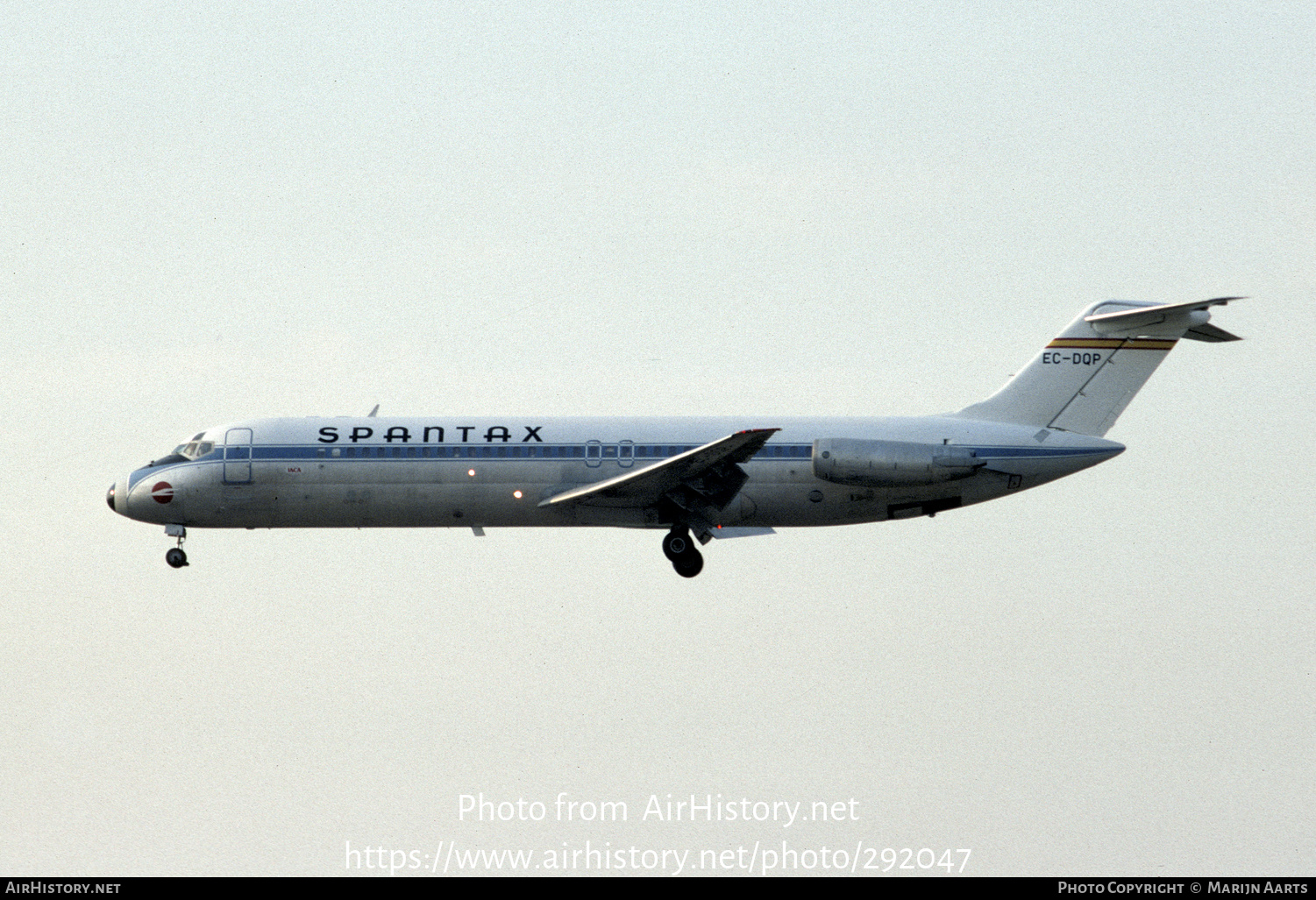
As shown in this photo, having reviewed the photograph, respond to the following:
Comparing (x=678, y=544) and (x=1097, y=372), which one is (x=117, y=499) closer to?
(x=678, y=544)

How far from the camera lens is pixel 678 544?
34.1m

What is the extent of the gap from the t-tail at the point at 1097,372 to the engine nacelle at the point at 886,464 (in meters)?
2.33

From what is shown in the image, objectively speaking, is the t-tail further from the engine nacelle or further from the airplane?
the engine nacelle

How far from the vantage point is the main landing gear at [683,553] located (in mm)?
34125

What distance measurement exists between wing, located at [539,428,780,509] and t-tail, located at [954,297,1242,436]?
5731 millimetres

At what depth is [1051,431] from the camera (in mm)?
34469

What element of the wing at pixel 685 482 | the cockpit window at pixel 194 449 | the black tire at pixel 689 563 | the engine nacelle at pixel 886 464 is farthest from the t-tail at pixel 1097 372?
the cockpit window at pixel 194 449

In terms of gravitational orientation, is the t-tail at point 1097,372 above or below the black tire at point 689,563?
above

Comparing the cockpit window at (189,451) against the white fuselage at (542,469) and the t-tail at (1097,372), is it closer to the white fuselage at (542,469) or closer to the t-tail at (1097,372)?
the white fuselage at (542,469)

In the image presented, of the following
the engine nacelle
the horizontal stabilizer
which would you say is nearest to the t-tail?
the horizontal stabilizer

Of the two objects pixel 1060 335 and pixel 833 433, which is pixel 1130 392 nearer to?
pixel 1060 335

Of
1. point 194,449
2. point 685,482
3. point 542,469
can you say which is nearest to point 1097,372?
point 685,482

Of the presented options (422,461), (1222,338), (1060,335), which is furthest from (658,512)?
(1222,338)

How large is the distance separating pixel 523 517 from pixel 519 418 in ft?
6.67
